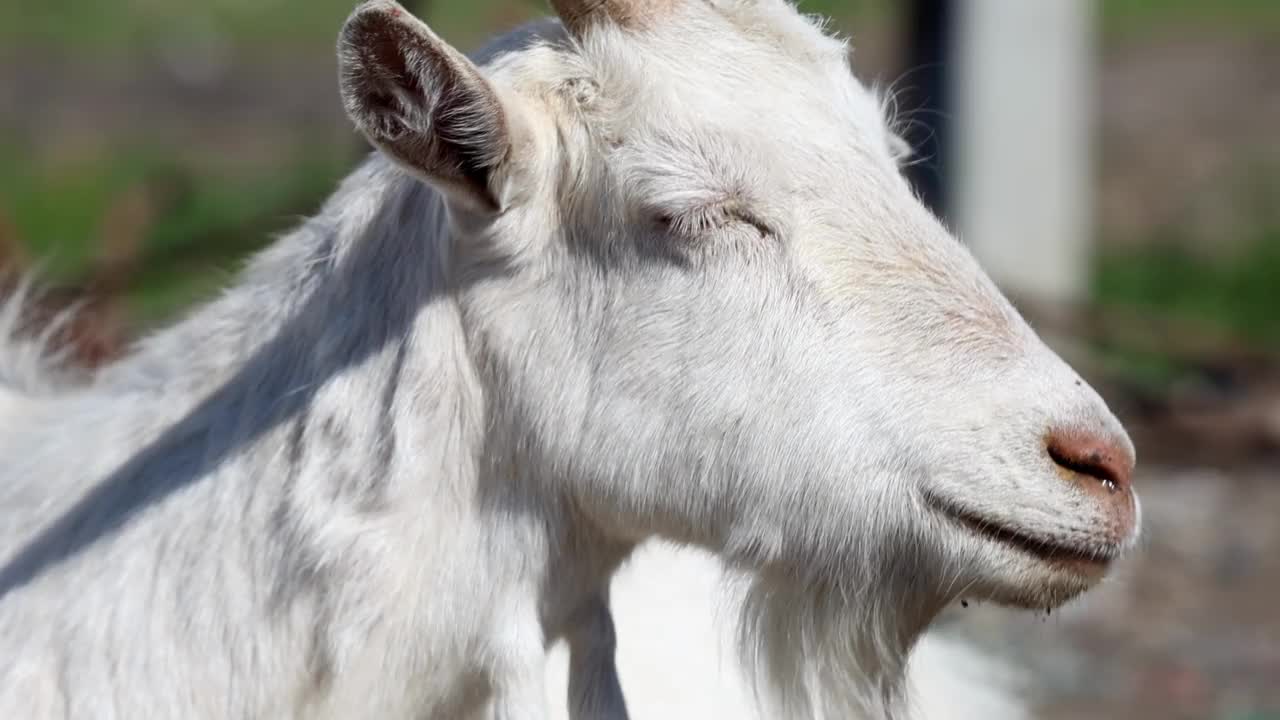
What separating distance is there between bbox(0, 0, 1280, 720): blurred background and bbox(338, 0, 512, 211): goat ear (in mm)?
953

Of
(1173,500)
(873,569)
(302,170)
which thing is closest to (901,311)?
(873,569)

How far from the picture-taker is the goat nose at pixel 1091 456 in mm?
2672

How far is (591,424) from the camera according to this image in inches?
111

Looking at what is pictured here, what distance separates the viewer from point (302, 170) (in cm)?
1661

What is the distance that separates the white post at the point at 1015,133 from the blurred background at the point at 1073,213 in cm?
1

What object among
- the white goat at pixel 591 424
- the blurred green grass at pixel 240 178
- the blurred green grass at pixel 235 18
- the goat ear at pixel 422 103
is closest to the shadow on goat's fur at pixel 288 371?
the white goat at pixel 591 424

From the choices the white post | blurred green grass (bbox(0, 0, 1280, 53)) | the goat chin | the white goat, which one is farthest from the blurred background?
the goat chin

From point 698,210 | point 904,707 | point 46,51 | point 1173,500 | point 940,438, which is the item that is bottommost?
point 46,51

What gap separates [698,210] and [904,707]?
2.64 feet

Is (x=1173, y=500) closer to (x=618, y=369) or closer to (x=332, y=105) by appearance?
(x=618, y=369)

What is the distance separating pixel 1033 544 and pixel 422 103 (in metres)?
1.01

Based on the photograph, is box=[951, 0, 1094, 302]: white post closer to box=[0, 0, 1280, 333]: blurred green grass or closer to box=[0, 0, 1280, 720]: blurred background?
box=[0, 0, 1280, 720]: blurred background

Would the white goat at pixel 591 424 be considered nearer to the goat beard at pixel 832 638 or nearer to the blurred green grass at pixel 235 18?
the goat beard at pixel 832 638

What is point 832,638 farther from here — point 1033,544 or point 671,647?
point 671,647
